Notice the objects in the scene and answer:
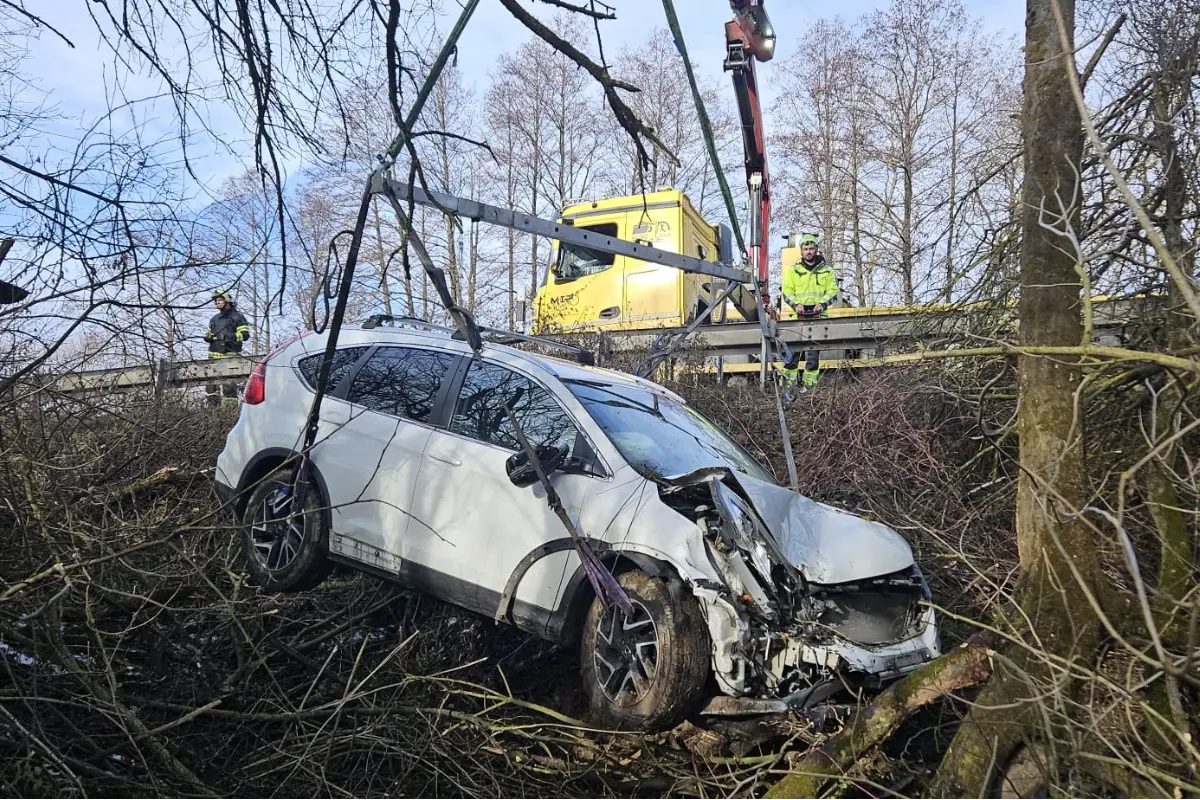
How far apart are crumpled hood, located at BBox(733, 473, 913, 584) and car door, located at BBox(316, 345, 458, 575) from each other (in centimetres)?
189

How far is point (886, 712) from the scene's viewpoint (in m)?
3.01

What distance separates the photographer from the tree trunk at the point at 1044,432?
102 inches

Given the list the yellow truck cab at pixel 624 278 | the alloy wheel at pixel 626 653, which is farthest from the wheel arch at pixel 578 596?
the yellow truck cab at pixel 624 278

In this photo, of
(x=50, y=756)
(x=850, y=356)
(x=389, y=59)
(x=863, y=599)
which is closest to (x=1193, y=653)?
(x=863, y=599)

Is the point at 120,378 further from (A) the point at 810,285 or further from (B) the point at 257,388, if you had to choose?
(A) the point at 810,285

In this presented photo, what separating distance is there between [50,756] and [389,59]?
2538 millimetres

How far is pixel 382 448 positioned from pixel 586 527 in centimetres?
146

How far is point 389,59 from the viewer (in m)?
2.56

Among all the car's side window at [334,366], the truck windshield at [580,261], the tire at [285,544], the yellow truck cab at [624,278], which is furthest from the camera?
the truck windshield at [580,261]

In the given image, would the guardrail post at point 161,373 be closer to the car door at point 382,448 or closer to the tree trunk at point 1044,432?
the car door at point 382,448

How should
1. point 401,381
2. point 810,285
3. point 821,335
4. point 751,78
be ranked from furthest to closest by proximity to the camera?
point 810,285, point 751,78, point 821,335, point 401,381

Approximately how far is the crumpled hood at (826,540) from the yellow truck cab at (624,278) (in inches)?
278

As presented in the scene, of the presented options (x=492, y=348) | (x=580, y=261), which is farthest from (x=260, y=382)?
(x=580, y=261)

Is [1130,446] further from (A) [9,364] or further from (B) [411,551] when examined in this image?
(A) [9,364]
